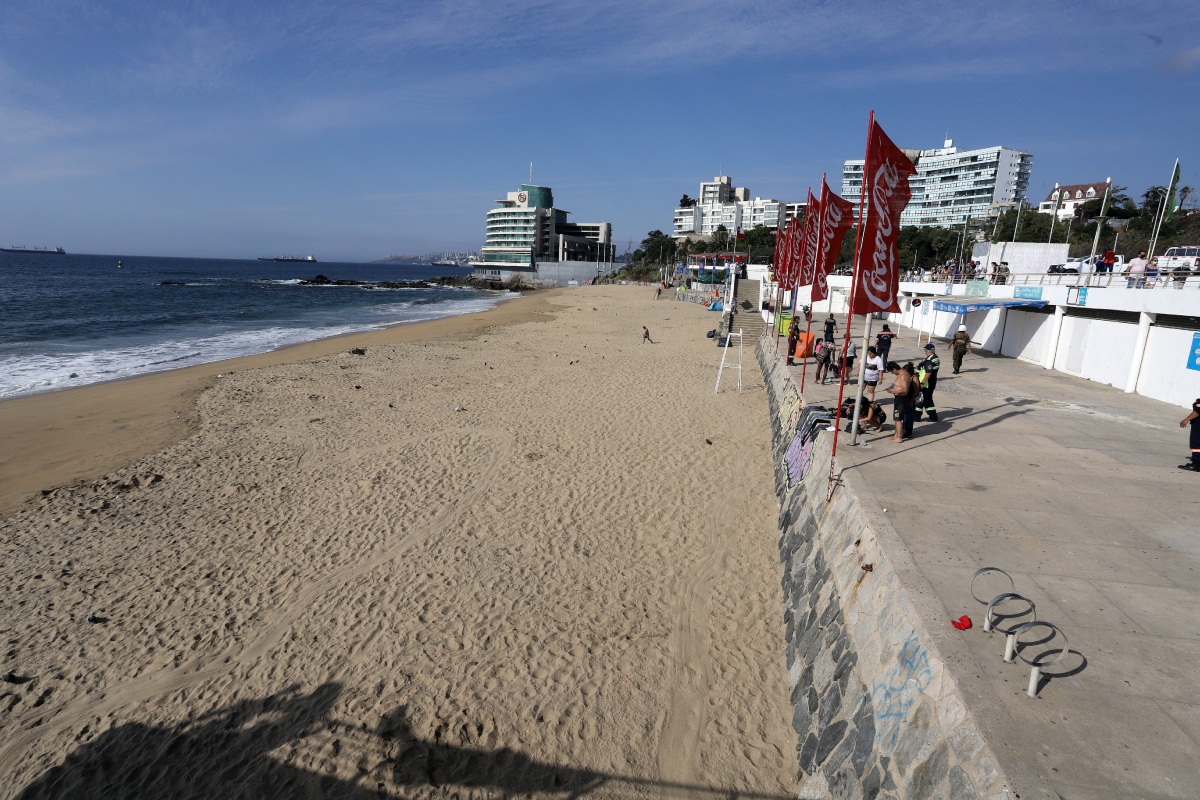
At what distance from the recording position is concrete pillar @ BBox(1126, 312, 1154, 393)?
13.8m

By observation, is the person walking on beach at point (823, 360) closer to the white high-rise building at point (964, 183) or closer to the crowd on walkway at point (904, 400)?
the crowd on walkway at point (904, 400)

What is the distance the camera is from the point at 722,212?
148375mm

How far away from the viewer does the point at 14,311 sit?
4172 centimetres

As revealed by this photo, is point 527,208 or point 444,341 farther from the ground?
point 527,208

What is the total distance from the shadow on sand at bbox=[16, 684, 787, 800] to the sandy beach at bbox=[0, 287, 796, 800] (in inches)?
0.9

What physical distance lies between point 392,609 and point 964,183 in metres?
127

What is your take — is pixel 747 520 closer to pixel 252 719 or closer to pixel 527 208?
pixel 252 719

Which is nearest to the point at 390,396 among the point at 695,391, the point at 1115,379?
the point at 695,391

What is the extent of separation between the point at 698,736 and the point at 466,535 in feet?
15.9

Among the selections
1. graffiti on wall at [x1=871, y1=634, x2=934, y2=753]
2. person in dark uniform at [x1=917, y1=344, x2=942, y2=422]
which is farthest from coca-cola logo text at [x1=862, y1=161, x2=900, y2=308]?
graffiti on wall at [x1=871, y1=634, x2=934, y2=753]

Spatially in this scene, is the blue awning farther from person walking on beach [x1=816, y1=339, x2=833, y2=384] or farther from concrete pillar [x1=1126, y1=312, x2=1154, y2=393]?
person walking on beach [x1=816, y1=339, x2=833, y2=384]

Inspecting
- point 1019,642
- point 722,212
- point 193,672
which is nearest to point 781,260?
point 1019,642

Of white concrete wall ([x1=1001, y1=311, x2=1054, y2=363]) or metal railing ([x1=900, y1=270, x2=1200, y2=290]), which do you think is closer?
metal railing ([x1=900, y1=270, x2=1200, y2=290])

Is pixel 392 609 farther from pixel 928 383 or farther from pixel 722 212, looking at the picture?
pixel 722 212
